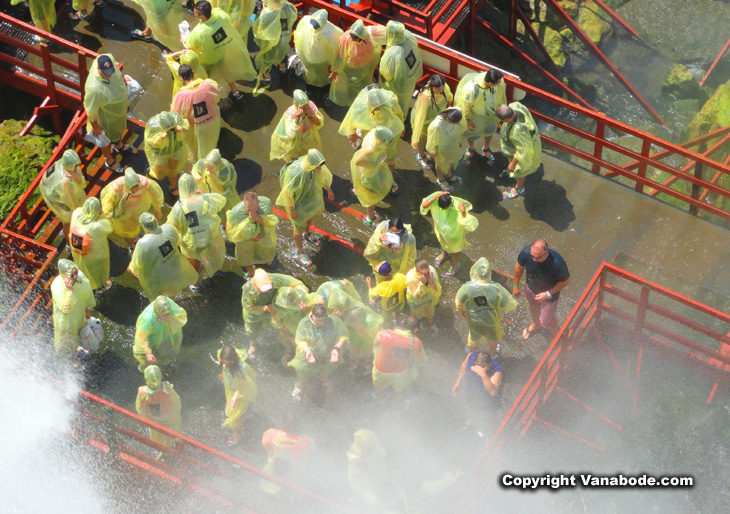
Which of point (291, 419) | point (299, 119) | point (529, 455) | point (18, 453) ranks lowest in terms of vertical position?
point (18, 453)

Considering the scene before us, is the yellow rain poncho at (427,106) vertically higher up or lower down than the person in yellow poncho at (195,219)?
higher up

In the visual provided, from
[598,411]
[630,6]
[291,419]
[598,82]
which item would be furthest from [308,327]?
[630,6]

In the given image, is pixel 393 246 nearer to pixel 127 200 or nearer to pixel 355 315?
pixel 355 315

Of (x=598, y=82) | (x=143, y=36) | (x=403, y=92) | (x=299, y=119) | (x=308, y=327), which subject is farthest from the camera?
(x=598, y=82)

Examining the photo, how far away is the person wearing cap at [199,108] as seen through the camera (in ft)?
45.2

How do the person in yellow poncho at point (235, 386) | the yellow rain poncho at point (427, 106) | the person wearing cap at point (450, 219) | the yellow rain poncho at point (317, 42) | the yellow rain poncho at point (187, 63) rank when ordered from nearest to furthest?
the person in yellow poncho at point (235, 386), the person wearing cap at point (450, 219), the yellow rain poncho at point (427, 106), the yellow rain poncho at point (187, 63), the yellow rain poncho at point (317, 42)

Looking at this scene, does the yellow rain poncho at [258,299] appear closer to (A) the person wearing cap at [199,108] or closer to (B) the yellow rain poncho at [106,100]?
(A) the person wearing cap at [199,108]

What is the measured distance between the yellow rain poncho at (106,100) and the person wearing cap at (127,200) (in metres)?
1.47

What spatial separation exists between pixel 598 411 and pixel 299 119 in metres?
5.25

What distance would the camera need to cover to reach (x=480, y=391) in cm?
1209

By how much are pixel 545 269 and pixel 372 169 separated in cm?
254

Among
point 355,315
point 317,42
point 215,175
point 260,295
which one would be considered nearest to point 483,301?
point 355,315

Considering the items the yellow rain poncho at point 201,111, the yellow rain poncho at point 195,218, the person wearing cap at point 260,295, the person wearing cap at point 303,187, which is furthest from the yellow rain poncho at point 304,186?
the yellow rain poncho at point 201,111

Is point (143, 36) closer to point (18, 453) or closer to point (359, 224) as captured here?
point (359, 224)
